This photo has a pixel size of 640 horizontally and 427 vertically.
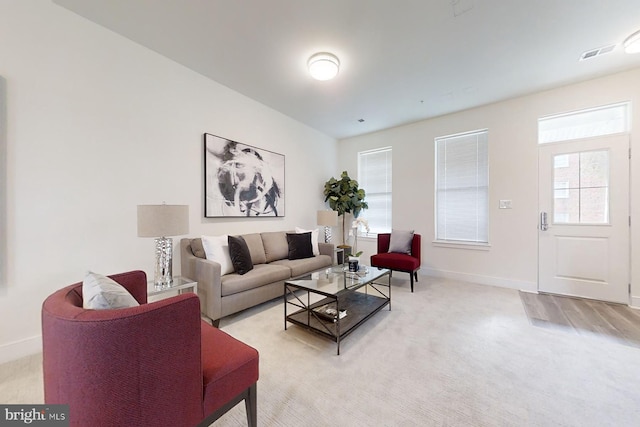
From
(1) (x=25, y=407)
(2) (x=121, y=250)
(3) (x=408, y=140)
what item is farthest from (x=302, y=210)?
(1) (x=25, y=407)

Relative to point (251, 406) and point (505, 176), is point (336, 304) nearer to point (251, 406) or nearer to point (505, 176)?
point (251, 406)

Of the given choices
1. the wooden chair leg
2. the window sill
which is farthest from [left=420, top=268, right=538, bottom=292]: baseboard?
the wooden chair leg

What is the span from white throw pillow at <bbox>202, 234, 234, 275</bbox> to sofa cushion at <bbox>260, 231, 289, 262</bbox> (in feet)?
2.43

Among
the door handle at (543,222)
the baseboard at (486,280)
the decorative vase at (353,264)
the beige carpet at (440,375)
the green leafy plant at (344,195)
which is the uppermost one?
the green leafy plant at (344,195)

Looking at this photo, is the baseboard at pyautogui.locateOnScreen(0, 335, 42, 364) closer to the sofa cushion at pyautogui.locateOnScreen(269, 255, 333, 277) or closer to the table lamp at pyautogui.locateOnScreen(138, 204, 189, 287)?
the table lamp at pyautogui.locateOnScreen(138, 204, 189, 287)

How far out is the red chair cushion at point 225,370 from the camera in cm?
105

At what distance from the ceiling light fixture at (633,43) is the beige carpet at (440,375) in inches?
114

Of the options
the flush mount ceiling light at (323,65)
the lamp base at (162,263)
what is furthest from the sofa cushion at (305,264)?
the flush mount ceiling light at (323,65)

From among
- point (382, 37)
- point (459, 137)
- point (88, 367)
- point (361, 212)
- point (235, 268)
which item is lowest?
point (235, 268)

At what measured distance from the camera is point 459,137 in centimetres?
414

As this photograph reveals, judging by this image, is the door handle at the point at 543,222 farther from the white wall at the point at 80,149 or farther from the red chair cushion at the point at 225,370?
the white wall at the point at 80,149

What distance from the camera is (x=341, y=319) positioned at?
2.26 meters

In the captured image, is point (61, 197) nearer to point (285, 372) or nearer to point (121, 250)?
point (121, 250)

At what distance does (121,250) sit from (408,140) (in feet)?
15.5
